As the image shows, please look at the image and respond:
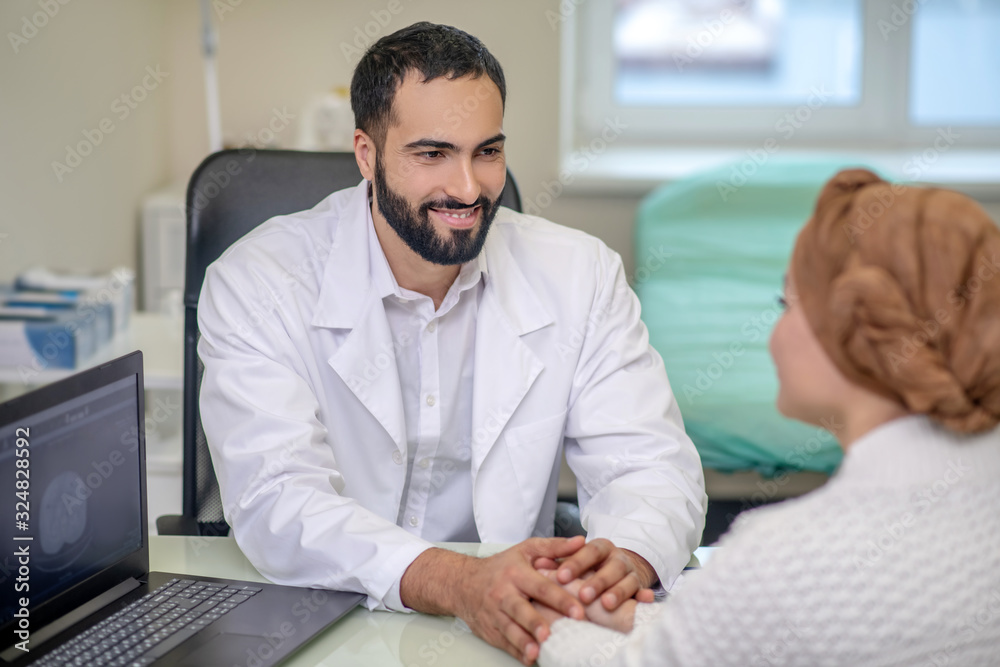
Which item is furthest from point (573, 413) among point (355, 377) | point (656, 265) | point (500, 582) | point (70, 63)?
point (70, 63)

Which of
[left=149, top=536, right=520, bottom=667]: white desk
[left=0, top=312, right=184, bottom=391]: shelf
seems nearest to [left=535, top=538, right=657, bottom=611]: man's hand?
[left=149, top=536, right=520, bottom=667]: white desk

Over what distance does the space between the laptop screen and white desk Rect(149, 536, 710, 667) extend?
0.40 ft

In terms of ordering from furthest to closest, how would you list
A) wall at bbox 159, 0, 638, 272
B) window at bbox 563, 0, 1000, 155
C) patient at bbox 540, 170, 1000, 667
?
window at bbox 563, 0, 1000, 155 → wall at bbox 159, 0, 638, 272 → patient at bbox 540, 170, 1000, 667

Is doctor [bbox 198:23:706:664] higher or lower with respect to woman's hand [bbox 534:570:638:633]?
higher

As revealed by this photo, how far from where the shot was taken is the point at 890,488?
29.7 inches

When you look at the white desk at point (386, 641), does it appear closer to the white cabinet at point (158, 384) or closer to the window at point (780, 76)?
the white cabinet at point (158, 384)

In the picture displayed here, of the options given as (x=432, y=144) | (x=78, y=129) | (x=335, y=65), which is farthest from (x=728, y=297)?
(x=78, y=129)

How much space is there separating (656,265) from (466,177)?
1.68 m

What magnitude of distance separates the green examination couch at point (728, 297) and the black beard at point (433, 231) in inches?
43.9

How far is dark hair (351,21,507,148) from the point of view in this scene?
1.45 metres

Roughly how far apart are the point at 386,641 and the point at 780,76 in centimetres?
306

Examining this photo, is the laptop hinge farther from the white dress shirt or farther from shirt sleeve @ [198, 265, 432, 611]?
the white dress shirt

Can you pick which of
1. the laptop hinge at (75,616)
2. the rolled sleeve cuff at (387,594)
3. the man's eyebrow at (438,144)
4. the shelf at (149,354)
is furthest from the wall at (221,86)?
the rolled sleeve cuff at (387,594)

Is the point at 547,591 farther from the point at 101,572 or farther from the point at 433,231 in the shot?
the point at 433,231
